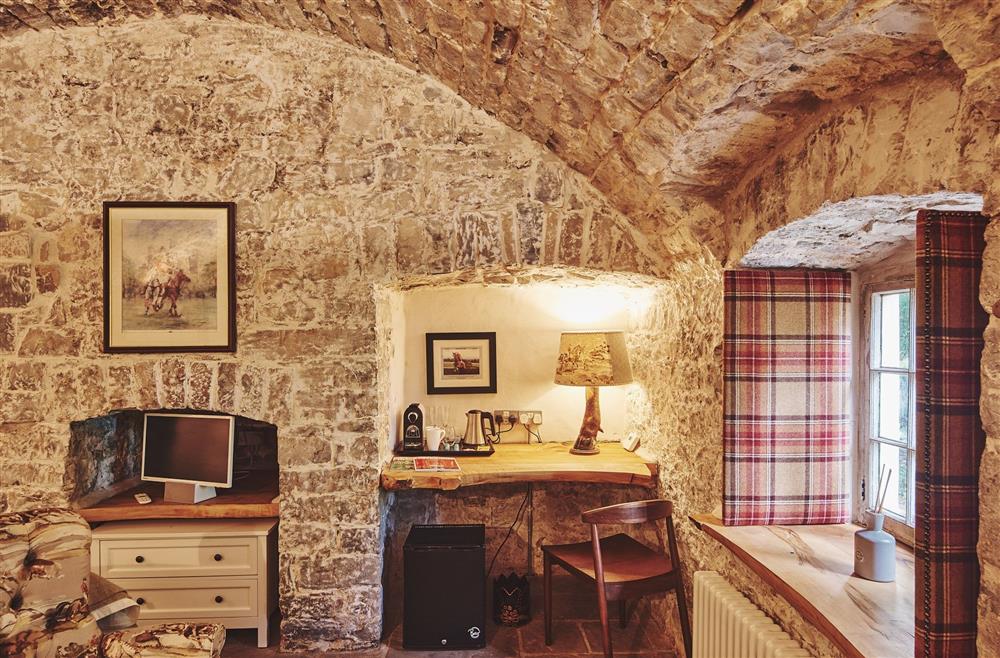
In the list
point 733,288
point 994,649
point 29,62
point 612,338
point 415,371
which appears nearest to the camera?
point 994,649

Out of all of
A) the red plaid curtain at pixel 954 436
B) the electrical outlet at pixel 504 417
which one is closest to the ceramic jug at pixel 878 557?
Result: the red plaid curtain at pixel 954 436

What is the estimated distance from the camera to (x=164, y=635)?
7.40ft

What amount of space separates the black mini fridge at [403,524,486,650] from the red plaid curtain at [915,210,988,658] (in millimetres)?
2174

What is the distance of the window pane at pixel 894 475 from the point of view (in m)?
2.39

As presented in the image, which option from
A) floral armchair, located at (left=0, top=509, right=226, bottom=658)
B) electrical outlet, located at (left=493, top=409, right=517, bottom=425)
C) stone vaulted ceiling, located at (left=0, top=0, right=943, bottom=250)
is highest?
stone vaulted ceiling, located at (left=0, top=0, right=943, bottom=250)

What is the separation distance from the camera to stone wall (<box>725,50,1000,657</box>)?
4.39ft

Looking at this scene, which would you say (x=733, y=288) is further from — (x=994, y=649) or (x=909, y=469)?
(x=994, y=649)

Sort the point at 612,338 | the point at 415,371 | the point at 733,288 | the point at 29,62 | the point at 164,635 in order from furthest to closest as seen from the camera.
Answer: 1. the point at 415,371
2. the point at 612,338
3. the point at 29,62
4. the point at 733,288
5. the point at 164,635

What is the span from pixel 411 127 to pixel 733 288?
176 cm

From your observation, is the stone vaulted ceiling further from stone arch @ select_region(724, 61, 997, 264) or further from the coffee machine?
the coffee machine

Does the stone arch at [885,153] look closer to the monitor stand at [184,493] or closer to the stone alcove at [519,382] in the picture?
the stone alcove at [519,382]

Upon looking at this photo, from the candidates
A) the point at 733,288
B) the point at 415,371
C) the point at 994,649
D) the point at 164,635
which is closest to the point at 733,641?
the point at 994,649

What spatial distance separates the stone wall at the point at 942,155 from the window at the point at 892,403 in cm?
70

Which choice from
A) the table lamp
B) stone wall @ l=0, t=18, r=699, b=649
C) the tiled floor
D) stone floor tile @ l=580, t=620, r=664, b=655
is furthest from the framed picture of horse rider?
stone floor tile @ l=580, t=620, r=664, b=655
